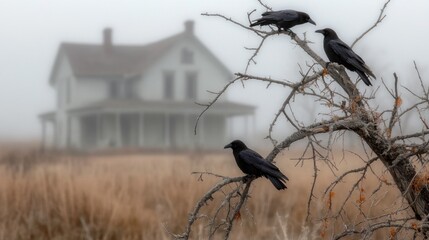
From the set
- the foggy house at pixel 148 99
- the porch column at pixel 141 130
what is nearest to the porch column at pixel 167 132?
the foggy house at pixel 148 99

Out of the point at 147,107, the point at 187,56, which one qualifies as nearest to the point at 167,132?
the point at 147,107

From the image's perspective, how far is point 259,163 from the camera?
7.68ft

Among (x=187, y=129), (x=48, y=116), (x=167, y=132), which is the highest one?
(x=48, y=116)

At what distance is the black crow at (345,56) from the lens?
2.58 m

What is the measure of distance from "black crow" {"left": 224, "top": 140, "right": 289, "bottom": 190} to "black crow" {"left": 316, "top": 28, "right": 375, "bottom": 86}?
0.53 meters

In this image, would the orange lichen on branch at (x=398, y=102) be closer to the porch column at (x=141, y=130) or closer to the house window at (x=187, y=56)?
the porch column at (x=141, y=130)

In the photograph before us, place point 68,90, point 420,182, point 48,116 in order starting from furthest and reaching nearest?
point 48,116 < point 68,90 < point 420,182

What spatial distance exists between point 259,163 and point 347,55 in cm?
61

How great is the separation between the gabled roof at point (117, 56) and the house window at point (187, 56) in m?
0.74

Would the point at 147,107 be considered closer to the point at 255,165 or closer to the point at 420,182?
the point at 420,182

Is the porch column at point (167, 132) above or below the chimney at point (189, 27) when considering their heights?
below

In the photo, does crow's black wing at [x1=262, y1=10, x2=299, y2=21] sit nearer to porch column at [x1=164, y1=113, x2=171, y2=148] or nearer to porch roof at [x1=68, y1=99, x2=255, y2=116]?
porch roof at [x1=68, y1=99, x2=255, y2=116]

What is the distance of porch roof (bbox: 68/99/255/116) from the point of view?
1443 inches

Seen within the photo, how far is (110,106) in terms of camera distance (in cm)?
3647
